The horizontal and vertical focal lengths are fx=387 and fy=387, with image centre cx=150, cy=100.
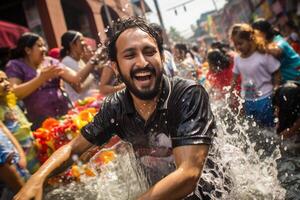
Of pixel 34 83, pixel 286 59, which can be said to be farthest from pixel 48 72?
pixel 286 59

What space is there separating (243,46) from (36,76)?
8.36 feet

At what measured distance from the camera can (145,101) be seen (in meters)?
2.40

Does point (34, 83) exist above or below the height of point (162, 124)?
above

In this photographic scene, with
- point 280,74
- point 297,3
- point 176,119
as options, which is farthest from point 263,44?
point 297,3

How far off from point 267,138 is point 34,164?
2552 mm

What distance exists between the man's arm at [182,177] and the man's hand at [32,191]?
0.64 meters

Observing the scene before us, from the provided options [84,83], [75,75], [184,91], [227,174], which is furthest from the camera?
[84,83]

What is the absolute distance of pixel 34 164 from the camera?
3975 mm

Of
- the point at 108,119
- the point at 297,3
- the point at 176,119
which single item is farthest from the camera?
the point at 297,3

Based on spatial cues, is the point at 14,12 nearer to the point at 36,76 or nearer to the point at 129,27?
the point at 36,76

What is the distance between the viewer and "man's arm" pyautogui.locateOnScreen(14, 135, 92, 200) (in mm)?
2120

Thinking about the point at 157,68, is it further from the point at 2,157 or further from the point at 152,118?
the point at 2,157

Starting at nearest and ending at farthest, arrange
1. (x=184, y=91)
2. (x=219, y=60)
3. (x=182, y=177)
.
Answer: (x=182, y=177) < (x=184, y=91) < (x=219, y=60)

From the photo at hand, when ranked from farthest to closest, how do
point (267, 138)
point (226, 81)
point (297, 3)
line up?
point (297, 3) < point (226, 81) < point (267, 138)
